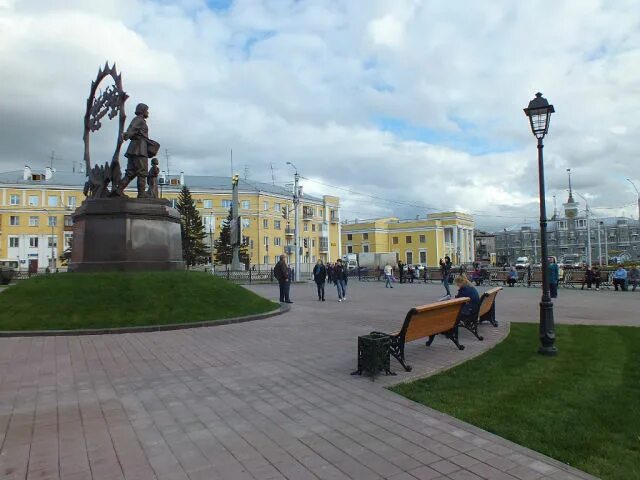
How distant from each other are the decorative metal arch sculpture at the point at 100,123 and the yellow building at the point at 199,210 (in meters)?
43.9

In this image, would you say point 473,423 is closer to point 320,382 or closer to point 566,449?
point 566,449

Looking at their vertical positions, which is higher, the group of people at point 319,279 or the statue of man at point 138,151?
the statue of man at point 138,151

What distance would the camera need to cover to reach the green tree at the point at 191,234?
59.8m

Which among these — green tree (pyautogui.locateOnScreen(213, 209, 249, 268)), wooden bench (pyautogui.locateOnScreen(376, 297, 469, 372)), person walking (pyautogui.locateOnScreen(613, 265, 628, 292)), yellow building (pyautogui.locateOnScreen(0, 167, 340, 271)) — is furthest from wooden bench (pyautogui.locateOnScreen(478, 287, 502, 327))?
green tree (pyautogui.locateOnScreen(213, 209, 249, 268))

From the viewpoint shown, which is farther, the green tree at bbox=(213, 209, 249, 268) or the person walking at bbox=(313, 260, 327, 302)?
A: the green tree at bbox=(213, 209, 249, 268)

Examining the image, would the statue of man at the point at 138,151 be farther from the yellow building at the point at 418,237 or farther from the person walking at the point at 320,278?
the yellow building at the point at 418,237

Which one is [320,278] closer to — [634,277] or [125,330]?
[125,330]

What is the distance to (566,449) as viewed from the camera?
411 centimetres

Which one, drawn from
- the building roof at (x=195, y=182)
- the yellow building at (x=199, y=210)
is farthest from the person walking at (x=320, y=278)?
the building roof at (x=195, y=182)

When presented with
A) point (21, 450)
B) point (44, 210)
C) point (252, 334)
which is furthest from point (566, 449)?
point (44, 210)

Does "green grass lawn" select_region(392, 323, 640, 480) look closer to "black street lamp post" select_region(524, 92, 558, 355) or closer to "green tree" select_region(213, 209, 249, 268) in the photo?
"black street lamp post" select_region(524, 92, 558, 355)

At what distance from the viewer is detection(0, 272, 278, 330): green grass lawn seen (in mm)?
11492

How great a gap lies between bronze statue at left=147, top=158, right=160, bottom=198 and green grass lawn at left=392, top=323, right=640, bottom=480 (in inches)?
484

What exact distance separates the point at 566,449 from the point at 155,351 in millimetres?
6920
